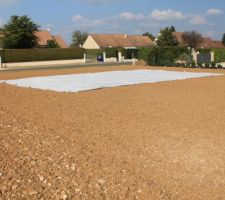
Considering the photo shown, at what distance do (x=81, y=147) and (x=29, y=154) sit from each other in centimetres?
111

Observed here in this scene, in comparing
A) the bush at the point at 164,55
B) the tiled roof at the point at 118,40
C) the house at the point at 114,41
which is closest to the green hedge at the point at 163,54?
the bush at the point at 164,55

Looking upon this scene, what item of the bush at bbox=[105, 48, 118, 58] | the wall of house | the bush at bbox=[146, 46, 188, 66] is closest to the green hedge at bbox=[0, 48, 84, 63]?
the bush at bbox=[105, 48, 118, 58]

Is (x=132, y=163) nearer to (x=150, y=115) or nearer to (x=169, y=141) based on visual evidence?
(x=169, y=141)

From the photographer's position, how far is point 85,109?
11.6 meters

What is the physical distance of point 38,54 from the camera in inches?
1821

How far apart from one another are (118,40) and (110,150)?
69.0m

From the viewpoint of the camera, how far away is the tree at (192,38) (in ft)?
279

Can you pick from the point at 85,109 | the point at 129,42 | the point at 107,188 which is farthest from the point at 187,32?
the point at 107,188

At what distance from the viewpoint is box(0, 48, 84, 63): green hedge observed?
144ft

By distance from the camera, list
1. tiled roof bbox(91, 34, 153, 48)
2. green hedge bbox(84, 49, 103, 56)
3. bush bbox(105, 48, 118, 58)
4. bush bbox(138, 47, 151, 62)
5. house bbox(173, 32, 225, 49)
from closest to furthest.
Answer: bush bbox(138, 47, 151, 62)
bush bbox(105, 48, 118, 58)
green hedge bbox(84, 49, 103, 56)
tiled roof bbox(91, 34, 153, 48)
house bbox(173, 32, 225, 49)

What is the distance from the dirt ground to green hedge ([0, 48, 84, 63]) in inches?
1279

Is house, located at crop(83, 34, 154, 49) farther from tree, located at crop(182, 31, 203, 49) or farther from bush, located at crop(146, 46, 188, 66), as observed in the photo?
bush, located at crop(146, 46, 188, 66)

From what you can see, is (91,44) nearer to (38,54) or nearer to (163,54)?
(38,54)

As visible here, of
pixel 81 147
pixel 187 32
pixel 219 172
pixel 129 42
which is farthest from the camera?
pixel 187 32
